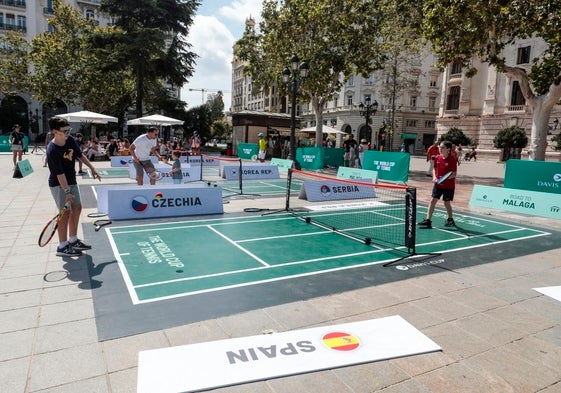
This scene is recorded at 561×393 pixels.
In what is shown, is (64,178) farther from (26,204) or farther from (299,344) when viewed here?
(26,204)

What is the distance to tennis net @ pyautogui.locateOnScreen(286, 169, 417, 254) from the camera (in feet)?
24.6

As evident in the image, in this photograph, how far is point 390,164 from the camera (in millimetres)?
18719

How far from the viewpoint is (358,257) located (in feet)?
23.0

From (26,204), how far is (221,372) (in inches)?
403

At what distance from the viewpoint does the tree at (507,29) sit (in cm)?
1594

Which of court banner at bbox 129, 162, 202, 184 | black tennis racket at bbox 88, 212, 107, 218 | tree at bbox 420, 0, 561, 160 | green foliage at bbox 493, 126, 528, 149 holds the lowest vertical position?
black tennis racket at bbox 88, 212, 107, 218

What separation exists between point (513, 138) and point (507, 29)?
90.7 ft

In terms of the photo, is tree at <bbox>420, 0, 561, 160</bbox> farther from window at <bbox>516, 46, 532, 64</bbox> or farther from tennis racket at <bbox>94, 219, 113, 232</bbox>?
window at <bbox>516, 46, 532, 64</bbox>

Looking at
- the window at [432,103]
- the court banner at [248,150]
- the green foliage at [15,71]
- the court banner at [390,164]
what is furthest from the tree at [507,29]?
the window at [432,103]

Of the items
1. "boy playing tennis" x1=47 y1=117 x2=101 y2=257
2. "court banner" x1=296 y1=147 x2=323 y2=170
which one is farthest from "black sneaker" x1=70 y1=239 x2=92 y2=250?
"court banner" x1=296 y1=147 x2=323 y2=170

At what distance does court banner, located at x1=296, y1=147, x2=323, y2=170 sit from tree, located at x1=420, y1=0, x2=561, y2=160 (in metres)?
8.49

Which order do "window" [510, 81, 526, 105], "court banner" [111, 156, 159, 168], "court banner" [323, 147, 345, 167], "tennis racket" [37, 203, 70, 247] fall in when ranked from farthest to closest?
"window" [510, 81, 526, 105]
"court banner" [323, 147, 345, 167]
"court banner" [111, 156, 159, 168]
"tennis racket" [37, 203, 70, 247]

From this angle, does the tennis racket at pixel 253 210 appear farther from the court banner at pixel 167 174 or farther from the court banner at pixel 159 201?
the court banner at pixel 167 174

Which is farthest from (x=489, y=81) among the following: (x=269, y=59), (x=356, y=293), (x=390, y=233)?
(x=356, y=293)
